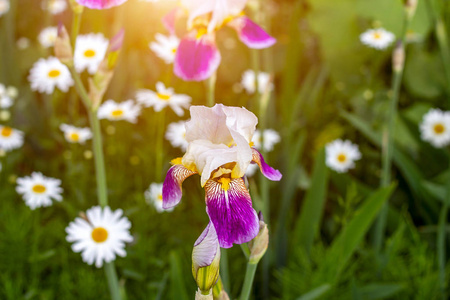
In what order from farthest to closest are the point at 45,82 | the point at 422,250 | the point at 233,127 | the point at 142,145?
1. the point at 142,145
2. the point at 45,82
3. the point at 422,250
4. the point at 233,127

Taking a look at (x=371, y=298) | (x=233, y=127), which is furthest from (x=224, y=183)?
(x=371, y=298)

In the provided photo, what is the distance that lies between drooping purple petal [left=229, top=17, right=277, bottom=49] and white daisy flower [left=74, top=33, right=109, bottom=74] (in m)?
0.51

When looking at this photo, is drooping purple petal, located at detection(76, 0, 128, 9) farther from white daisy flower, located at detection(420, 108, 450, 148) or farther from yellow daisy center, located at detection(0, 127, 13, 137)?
white daisy flower, located at detection(420, 108, 450, 148)

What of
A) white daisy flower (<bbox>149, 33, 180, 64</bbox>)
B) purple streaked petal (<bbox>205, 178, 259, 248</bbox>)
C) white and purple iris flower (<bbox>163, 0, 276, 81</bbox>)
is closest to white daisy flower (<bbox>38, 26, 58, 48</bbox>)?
white daisy flower (<bbox>149, 33, 180, 64</bbox>)

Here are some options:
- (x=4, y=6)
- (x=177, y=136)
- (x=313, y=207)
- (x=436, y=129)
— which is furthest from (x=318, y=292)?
(x=4, y=6)

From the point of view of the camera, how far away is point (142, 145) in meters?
1.56

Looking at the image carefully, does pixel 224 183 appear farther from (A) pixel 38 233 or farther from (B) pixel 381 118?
(B) pixel 381 118

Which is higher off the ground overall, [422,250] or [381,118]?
[381,118]

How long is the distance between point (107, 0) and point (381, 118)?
126cm

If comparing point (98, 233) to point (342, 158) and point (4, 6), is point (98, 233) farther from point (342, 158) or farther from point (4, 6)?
point (4, 6)

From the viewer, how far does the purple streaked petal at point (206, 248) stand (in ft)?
1.59

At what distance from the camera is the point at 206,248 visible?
0.49m

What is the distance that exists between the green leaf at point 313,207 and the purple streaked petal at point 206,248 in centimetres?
73

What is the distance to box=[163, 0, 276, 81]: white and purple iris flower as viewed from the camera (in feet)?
2.57
